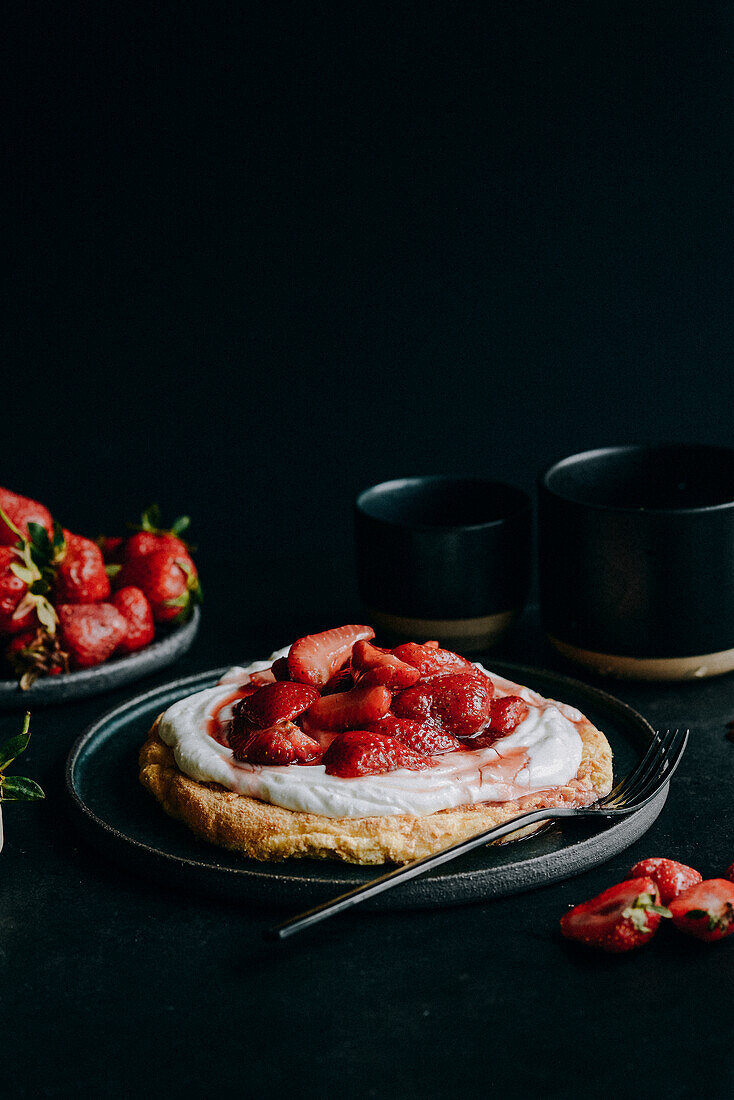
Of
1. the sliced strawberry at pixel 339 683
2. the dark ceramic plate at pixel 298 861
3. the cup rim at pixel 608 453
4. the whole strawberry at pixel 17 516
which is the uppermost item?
the cup rim at pixel 608 453

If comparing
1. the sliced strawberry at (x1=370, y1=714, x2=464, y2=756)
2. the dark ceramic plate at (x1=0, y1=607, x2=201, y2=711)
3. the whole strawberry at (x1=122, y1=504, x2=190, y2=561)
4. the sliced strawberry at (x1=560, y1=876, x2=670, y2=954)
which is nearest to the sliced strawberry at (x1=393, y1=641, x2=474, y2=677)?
the sliced strawberry at (x1=370, y1=714, x2=464, y2=756)

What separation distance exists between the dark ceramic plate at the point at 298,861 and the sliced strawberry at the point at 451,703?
0.67ft

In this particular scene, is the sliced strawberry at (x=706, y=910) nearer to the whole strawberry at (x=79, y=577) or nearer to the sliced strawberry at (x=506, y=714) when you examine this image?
the sliced strawberry at (x=506, y=714)

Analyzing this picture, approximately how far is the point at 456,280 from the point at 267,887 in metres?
2.28

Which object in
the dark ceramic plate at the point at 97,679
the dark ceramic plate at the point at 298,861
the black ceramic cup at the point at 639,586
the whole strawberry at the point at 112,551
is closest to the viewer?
the dark ceramic plate at the point at 298,861

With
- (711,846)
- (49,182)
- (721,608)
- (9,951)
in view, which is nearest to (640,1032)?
(711,846)

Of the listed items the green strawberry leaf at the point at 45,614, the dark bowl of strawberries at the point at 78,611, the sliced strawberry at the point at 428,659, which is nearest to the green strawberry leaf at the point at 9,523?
the dark bowl of strawberries at the point at 78,611

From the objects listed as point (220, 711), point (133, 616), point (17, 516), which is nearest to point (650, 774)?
point (220, 711)

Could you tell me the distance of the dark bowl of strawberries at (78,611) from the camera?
2.16 m

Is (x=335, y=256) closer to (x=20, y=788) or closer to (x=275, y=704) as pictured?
(x=275, y=704)

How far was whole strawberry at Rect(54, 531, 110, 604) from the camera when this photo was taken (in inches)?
87.7

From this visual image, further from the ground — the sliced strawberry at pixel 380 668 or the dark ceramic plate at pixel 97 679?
the sliced strawberry at pixel 380 668

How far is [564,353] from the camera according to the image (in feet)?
11.1

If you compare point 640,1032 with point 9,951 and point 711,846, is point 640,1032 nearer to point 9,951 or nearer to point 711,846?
point 711,846
